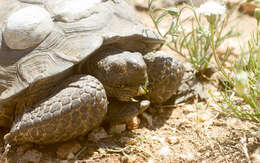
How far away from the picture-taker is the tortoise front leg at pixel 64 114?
73.3 inches

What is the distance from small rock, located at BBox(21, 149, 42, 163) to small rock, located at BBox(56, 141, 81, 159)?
11cm

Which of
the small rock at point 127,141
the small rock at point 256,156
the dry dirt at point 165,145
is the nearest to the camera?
the small rock at point 256,156

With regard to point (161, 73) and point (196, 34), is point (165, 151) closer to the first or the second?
point (161, 73)

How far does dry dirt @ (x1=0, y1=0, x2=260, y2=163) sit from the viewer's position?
196 cm

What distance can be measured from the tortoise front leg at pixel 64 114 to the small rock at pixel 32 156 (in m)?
0.07

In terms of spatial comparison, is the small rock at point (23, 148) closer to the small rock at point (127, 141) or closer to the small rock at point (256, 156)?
the small rock at point (127, 141)

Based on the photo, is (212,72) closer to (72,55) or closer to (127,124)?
(127,124)

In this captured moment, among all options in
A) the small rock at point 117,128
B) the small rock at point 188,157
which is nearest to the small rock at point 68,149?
the small rock at point 117,128

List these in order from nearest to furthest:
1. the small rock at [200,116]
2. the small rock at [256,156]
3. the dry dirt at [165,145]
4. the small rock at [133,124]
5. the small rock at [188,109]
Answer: the small rock at [256,156] → the dry dirt at [165,145] → the small rock at [133,124] → the small rock at [200,116] → the small rock at [188,109]

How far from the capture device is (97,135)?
213 centimetres

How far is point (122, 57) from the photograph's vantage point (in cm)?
200

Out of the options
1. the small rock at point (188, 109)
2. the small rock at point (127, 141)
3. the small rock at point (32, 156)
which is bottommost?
the small rock at point (32, 156)

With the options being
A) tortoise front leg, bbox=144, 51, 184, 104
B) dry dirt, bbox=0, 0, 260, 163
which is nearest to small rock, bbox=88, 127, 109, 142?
dry dirt, bbox=0, 0, 260, 163

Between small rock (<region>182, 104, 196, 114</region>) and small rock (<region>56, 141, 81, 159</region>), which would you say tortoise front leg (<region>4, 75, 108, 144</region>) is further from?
small rock (<region>182, 104, 196, 114</region>)
